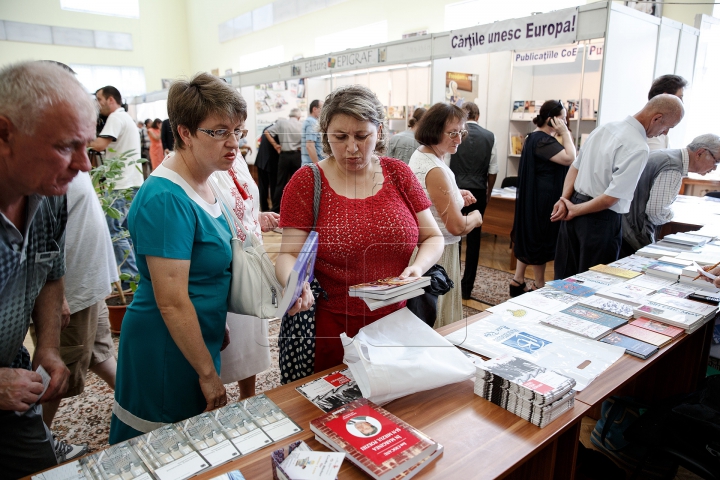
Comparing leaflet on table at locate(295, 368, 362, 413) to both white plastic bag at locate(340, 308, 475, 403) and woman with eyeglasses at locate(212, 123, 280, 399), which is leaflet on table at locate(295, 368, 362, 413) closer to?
white plastic bag at locate(340, 308, 475, 403)

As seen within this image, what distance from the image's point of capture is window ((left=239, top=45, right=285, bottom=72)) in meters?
12.5

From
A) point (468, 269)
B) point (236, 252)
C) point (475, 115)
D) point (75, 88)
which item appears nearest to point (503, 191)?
point (475, 115)

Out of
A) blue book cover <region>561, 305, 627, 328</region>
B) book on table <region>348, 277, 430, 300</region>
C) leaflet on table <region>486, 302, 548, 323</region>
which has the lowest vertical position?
leaflet on table <region>486, 302, 548, 323</region>

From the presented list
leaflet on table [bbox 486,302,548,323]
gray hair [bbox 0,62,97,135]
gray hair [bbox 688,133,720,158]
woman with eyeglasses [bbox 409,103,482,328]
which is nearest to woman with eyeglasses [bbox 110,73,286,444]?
gray hair [bbox 0,62,97,135]

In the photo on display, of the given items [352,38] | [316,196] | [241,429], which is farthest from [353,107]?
[352,38]

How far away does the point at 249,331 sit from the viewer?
1.76m

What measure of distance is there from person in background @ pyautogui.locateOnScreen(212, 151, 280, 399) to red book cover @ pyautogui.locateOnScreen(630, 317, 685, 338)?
55.8 inches

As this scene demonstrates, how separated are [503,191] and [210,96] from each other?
4575 mm

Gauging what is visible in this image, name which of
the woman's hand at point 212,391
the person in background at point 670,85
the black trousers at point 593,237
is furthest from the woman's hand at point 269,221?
the person in background at point 670,85

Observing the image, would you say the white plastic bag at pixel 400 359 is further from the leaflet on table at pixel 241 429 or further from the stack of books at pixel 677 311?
the stack of books at pixel 677 311

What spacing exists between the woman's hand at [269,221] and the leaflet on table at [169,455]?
2.22 ft

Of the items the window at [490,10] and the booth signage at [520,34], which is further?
the window at [490,10]

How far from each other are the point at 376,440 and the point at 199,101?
37.6 inches

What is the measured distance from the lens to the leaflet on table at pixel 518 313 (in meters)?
1.80
